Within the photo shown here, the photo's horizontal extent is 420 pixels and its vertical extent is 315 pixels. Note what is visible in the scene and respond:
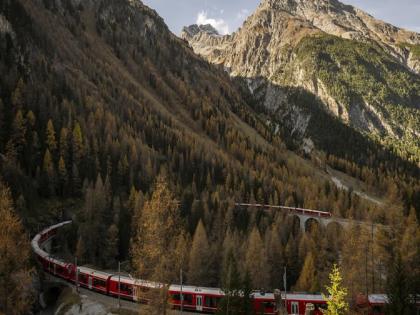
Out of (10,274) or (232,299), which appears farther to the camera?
(232,299)

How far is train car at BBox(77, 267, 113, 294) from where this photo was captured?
66562 mm

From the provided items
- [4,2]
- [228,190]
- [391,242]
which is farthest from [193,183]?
[4,2]

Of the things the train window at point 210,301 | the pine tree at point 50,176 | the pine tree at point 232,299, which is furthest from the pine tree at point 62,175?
the pine tree at point 232,299

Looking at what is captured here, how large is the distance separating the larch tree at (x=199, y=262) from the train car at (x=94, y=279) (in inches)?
673

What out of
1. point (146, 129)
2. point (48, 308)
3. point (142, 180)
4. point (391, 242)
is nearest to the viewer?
point (48, 308)

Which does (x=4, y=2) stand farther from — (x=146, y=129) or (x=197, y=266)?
(x=197, y=266)

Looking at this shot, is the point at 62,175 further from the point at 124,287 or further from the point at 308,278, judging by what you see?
the point at 308,278

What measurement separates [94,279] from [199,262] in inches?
796

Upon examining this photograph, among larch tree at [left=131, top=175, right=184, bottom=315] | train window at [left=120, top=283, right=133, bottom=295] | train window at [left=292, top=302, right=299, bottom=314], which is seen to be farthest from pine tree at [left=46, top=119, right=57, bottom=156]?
train window at [left=292, top=302, right=299, bottom=314]

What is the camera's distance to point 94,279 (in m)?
68.0

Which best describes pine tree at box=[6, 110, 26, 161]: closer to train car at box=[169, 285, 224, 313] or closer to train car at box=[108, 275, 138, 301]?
train car at box=[108, 275, 138, 301]

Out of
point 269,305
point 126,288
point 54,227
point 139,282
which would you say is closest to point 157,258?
point 139,282

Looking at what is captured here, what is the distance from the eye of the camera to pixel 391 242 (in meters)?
79.5

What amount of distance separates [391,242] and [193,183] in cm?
6952
